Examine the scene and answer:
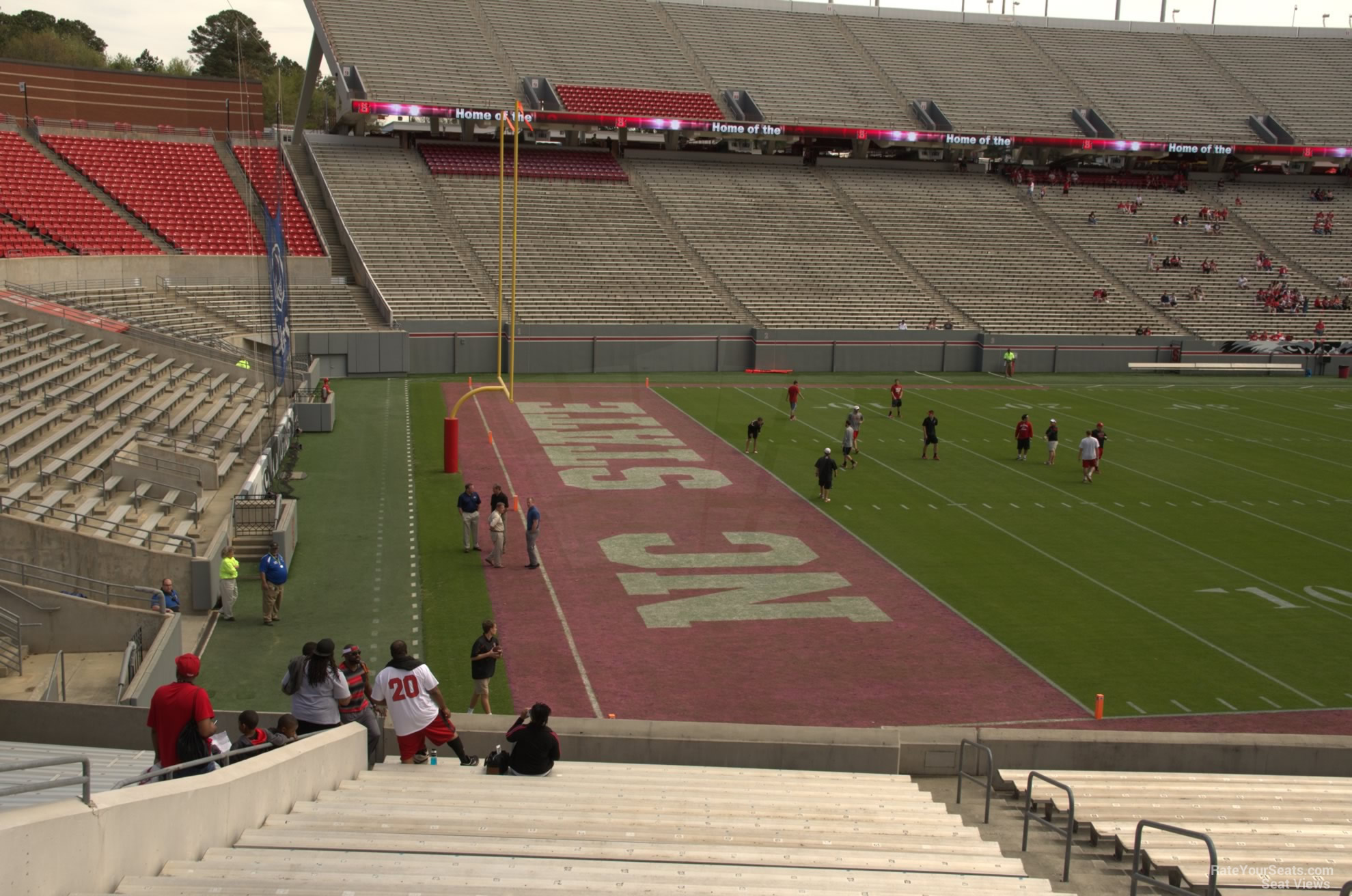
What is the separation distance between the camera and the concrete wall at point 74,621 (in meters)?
13.6

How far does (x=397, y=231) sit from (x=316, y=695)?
37.8 metres

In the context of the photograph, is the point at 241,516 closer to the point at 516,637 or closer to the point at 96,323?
the point at 516,637

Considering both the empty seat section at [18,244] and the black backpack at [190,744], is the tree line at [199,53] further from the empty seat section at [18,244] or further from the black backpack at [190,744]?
the black backpack at [190,744]

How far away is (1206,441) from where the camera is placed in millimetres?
28969

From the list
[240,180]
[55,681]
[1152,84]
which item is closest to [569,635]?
[55,681]

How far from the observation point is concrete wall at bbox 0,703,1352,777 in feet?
32.2

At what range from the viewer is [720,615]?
1588 centimetres

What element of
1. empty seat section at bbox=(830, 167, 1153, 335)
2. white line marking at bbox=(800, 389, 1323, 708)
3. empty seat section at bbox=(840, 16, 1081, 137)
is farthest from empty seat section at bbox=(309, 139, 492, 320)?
empty seat section at bbox=(840, 16, 1081, 137)

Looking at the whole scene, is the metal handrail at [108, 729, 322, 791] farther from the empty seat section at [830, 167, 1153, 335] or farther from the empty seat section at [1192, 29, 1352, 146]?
the empty seat section at [1192, 29, 1352, 146]

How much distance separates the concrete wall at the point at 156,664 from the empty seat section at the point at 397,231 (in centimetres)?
2634

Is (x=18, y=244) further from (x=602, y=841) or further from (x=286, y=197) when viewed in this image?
(x=602, y=841)

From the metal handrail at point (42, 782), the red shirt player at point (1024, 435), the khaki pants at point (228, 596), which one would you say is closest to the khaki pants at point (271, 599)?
the khaki pants at point (228, 596)

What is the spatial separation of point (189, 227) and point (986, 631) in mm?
34485

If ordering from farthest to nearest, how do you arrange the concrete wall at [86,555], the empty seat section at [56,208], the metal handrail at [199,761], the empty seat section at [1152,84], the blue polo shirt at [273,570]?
the empty seat section at [1152,84] < the empty seat section at [56,208] < the concrete wall at [86,555] < the blue polo shirt at [273,570] < the metal handrail at [199,761]
